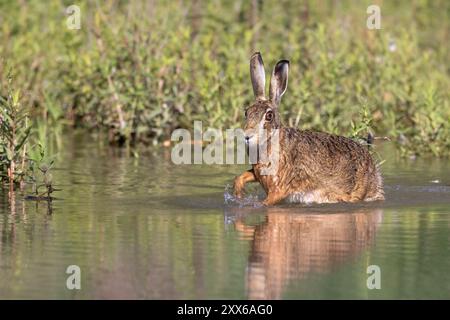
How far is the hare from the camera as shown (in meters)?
11.0

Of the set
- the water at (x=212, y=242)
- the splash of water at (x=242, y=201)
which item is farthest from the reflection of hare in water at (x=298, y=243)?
the splash of water at (x=242, y=201)

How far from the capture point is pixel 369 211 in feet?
35.2

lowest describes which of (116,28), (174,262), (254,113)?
(174,262)

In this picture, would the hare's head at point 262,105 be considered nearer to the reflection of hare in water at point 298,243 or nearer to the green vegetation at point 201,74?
the reflection of hare in water at point 298,243

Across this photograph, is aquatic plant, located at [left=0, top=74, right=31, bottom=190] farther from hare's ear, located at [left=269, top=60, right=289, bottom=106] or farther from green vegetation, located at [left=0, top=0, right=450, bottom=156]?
green vegetation, located at [left=0, top=0, right=450, bottom=156]

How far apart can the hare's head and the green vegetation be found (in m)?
3.29

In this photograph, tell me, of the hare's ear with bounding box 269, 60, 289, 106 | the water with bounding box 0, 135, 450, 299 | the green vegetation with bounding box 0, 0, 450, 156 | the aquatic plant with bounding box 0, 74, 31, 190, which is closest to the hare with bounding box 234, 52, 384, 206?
the hare's ear with bounding box 269, 60, 289, 106

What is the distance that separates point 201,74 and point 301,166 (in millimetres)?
5494

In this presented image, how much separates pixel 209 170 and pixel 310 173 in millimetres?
2748

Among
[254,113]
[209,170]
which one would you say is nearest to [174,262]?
[254,113]

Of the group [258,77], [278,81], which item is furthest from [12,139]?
[278,81]

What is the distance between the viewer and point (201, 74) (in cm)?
1644

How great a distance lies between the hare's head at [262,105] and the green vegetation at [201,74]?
3.29m

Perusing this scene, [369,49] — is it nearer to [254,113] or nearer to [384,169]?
[384,169]
